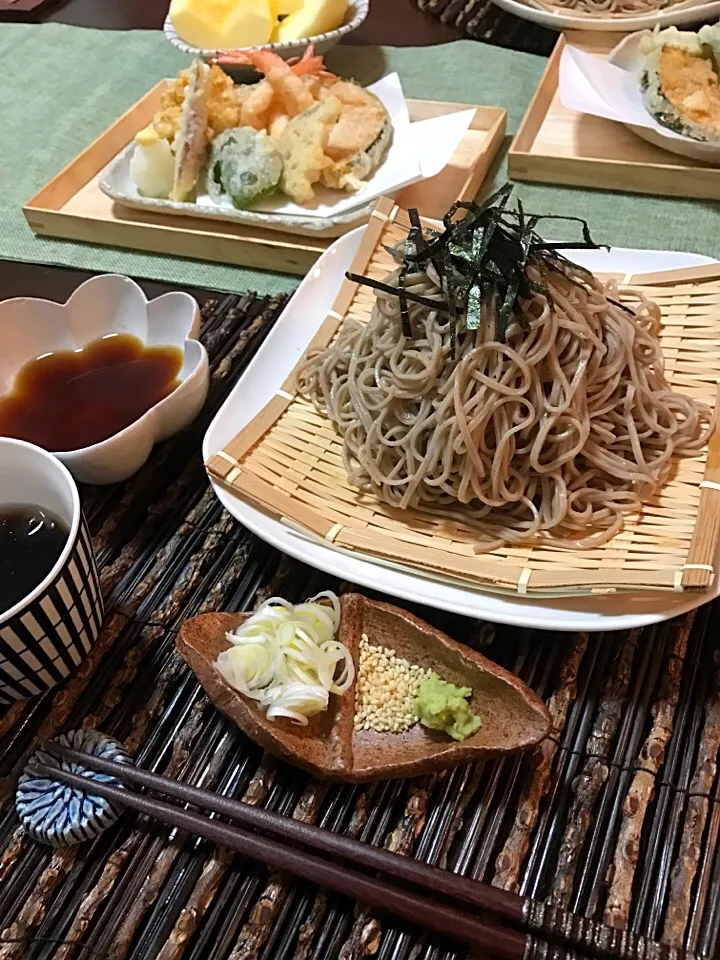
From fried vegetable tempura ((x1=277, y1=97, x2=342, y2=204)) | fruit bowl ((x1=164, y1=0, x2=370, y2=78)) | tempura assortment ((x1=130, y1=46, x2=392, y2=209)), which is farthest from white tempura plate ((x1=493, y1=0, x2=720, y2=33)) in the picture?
fried vegetable tempura ((x1=277, y1=97, x2=342, y2=204))

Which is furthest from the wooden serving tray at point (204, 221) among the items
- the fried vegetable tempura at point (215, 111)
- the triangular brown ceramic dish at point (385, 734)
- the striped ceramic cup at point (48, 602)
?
the triangular brown ceramic dish at point (385, 734)

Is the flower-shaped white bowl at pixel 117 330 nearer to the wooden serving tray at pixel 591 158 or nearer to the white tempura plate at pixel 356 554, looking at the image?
the white tempura plate at pixel 356 554

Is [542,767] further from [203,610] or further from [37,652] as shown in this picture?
[37,652]

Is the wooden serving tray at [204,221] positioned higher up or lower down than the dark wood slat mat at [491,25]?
lower down

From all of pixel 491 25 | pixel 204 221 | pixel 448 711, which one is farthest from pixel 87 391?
pixel 491 25

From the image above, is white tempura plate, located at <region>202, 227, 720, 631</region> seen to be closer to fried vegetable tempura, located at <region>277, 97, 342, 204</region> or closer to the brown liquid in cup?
the brown liquid in cup
